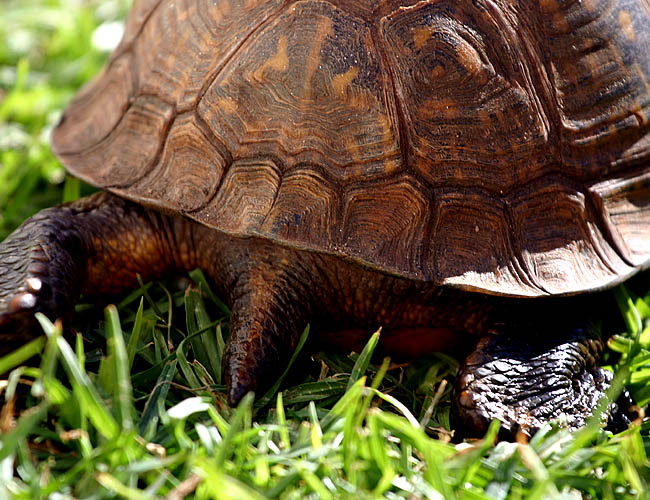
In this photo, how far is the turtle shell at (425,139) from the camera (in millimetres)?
2094

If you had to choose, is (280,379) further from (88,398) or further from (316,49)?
(316,49)

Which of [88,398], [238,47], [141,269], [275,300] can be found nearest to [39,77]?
[141,269]

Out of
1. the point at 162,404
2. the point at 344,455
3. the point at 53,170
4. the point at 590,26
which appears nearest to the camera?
the point at 344,455

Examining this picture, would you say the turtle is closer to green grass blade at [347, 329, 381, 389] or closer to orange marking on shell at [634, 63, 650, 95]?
orange marking on shell at [634, 63, 650, 95]

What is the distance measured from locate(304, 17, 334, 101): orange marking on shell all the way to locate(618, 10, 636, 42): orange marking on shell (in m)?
0.99

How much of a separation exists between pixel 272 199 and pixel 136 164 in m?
0.58

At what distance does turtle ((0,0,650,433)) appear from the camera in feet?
6.84

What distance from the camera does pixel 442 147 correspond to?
83.5 inches

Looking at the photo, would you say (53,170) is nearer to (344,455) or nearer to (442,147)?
(442,147)

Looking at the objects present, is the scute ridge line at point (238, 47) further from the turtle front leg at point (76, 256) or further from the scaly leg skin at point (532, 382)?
the scaly leg skin at point (532, 382)

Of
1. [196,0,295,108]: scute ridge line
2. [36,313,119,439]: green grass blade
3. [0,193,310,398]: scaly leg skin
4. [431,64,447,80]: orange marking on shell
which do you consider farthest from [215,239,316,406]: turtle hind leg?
[431,64,447,80]: orange marking on shell

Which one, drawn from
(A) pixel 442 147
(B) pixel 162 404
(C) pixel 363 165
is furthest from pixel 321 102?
(B) pixel 162 404

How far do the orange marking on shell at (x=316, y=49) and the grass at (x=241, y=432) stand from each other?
2.61 feet

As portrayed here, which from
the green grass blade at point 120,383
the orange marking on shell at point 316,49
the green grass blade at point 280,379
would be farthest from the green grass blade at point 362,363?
the orange marking on shell at point 316,49
